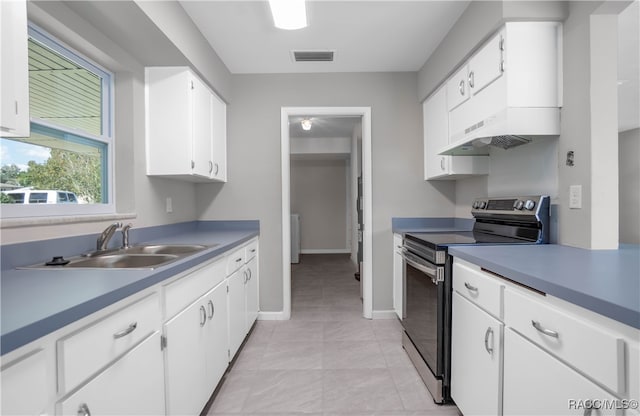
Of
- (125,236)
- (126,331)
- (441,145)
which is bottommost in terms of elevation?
(126,331)

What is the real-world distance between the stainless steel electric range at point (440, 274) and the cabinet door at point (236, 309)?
4.13 feet

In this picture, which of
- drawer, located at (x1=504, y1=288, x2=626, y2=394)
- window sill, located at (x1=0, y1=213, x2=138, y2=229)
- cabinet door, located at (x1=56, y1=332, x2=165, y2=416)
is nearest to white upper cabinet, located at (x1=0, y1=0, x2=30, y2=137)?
window sill, located at (x1=0, y1=213, x2=138, y2=229)

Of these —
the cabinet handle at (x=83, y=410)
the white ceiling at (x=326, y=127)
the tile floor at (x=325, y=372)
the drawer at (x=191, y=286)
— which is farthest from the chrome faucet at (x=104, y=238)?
the white ceiling at (x=326, y=127)

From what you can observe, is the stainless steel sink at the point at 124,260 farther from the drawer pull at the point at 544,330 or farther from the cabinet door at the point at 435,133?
the cabinet door at the point at 435,133

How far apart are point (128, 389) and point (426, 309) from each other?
5.14 ft

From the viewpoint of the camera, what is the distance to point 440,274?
1682mm

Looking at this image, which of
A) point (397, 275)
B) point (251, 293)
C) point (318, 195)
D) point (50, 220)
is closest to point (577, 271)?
point (397, 275)

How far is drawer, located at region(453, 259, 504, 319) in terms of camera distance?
123cm

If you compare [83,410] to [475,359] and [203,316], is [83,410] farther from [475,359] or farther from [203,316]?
[475,359]

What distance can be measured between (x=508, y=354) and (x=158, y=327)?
136 centimetres

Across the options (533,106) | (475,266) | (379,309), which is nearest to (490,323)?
(475,266)

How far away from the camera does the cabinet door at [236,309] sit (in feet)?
6.73

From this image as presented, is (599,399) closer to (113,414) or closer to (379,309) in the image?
(113,414)

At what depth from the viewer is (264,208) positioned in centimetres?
304
